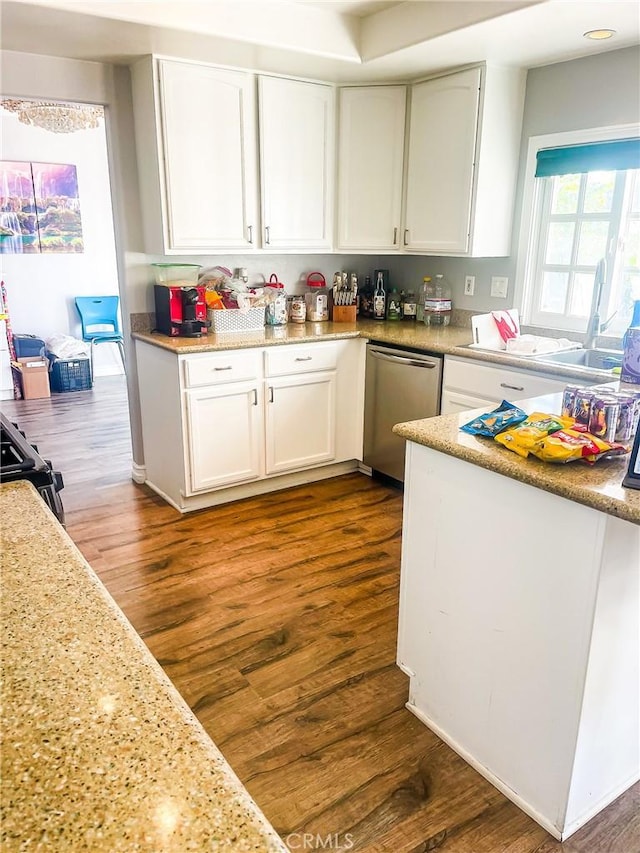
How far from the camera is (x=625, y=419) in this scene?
153cm

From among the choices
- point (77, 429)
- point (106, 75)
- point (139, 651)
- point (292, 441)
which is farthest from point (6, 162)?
point (139, 651)

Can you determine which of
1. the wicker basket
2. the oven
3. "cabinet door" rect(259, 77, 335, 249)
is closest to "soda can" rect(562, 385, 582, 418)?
the oven

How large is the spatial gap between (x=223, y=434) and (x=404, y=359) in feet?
3.43

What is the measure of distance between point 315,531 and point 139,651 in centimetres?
239

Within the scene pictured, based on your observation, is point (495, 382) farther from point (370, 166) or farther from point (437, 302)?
point (370, 166)

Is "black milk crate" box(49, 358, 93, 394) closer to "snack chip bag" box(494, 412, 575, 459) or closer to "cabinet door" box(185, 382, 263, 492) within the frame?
"cabinet door" box(185, 382, 263, 492)

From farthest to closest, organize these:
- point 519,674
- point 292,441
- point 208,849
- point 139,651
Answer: point 292,441 < point 519,674 < point 139,651 < point 208,849

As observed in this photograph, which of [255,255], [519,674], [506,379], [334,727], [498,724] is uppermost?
[255,255]

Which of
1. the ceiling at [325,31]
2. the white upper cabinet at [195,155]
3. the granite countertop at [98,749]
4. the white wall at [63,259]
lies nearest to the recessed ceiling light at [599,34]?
the ceiling at [325,31]

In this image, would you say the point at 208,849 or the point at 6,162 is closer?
the point at 208,849

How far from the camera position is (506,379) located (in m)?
2.92

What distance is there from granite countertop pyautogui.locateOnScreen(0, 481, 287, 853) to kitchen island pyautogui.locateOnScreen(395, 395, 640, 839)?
0.95m

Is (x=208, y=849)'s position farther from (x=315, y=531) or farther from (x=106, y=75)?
(x=106, y=75)

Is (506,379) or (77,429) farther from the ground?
(506,379)
